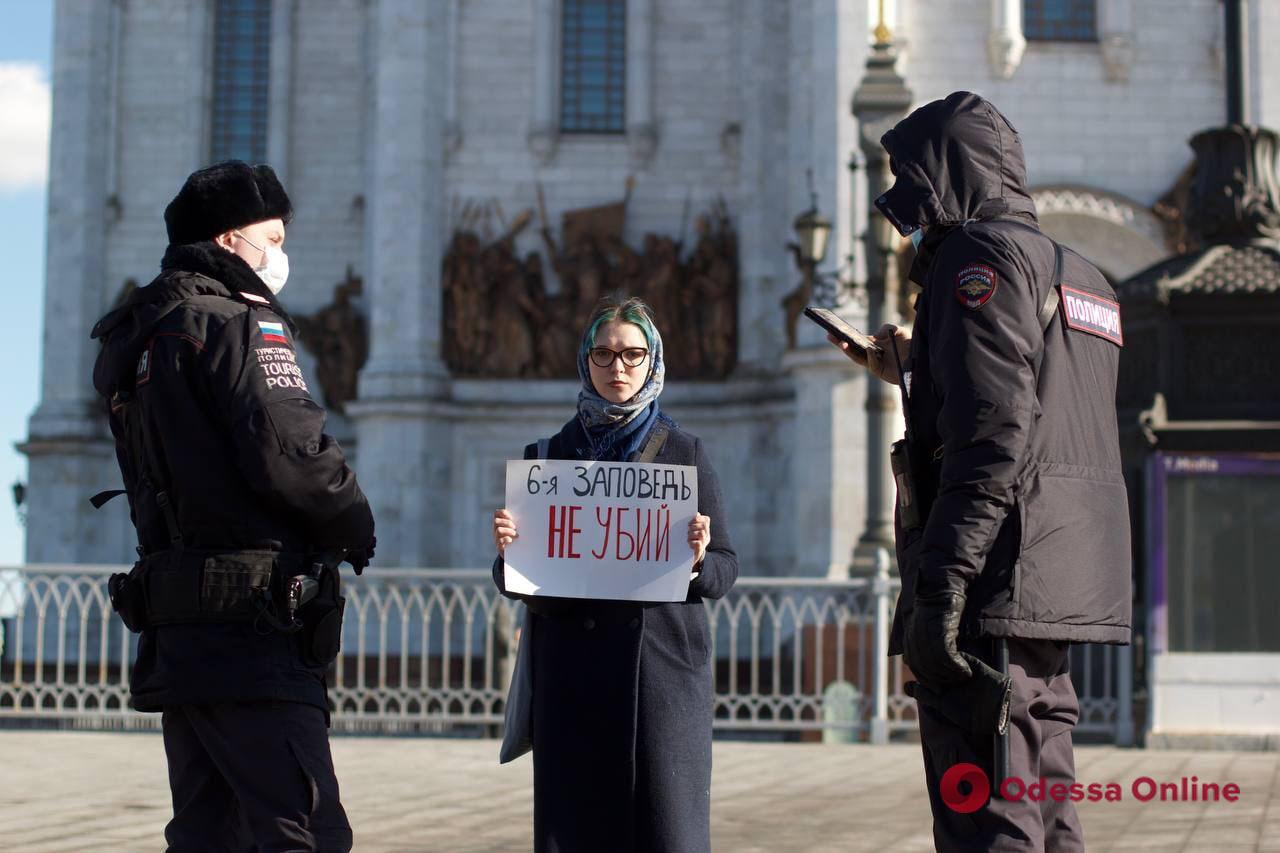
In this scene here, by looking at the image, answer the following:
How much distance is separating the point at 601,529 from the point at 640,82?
2302 cm

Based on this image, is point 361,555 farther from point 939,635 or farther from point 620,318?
point 939,635

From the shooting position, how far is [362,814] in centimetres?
921

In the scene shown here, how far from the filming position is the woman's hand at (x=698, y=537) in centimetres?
539

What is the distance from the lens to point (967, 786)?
4.51m

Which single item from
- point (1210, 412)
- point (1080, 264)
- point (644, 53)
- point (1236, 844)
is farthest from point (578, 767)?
point (644, 53)

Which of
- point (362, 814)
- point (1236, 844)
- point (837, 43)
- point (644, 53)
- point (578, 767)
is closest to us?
point (578, 767)

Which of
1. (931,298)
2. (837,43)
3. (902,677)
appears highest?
(837,43)

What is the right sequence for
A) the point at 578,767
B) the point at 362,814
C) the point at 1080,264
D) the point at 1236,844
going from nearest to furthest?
the point at 1080,264
the point at 578,767
the point at 1236,844
the point at 362,814

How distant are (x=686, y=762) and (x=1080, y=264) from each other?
1705mm

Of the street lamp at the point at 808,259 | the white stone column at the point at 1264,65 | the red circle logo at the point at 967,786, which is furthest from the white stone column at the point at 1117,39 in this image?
the red circle logo at the point at 967,786

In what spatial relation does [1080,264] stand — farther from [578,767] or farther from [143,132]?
[143,132]

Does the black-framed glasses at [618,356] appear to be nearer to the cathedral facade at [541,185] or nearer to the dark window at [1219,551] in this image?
the dark window at [1219,551]

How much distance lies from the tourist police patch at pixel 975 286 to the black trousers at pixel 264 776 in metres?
1.89

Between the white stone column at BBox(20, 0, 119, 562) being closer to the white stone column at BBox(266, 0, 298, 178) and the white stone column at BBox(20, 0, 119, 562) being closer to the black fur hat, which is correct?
the white stone column at BBox(266, 0, 298, 178)
